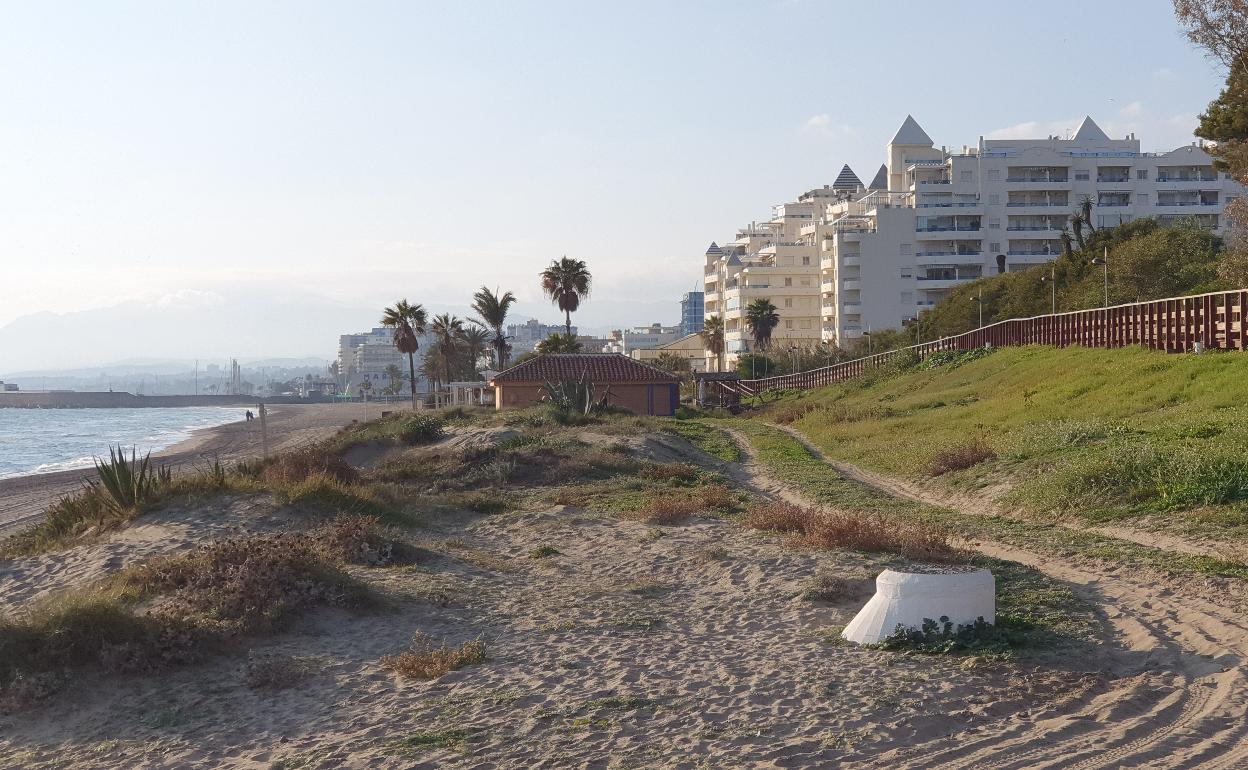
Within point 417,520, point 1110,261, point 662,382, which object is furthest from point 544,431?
point 1110,261

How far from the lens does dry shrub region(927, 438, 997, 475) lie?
2116 cm

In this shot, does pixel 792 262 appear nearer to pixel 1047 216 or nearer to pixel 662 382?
pixel 1047 216

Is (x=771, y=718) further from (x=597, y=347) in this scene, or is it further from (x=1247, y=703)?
(x=597, y=347)

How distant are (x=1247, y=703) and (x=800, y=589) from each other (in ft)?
14.6

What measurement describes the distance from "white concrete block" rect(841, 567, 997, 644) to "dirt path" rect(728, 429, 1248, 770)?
0.98m

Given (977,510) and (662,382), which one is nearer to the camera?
(977,510)

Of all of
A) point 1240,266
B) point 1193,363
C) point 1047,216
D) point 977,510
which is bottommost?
point 977,510

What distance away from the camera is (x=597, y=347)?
174 m

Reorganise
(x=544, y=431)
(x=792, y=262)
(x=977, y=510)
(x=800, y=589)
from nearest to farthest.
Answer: (x=800, y=589), (x=977, y=510), (x=544, y=431), (x=792, y=262)

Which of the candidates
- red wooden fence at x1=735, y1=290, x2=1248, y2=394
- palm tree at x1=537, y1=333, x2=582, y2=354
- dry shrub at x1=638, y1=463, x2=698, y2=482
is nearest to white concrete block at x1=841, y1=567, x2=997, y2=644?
dry shrub at x1=638, y1=463, x2=698, y2=482

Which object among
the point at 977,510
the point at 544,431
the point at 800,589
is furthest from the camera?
the point at 544,431

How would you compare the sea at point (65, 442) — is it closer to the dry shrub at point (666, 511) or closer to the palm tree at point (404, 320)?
the palm tree at point (404, 320)

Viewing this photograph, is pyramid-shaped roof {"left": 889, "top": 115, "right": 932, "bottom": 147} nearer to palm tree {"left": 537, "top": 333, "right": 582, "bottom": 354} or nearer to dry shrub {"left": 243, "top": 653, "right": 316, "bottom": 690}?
palm tree {"left": 537, "top": 333, "right": 582, "bottom": 354}

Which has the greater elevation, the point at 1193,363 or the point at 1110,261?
the point at 1110,261
